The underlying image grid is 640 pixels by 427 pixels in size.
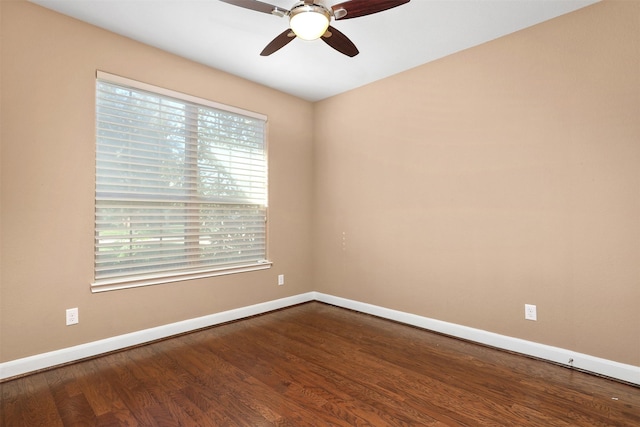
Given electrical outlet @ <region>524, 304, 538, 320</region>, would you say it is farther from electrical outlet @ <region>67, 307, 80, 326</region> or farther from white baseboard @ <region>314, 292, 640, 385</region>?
electrical outlet @ <region>67, 307, 80, 326</region>

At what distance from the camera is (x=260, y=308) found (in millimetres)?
3844

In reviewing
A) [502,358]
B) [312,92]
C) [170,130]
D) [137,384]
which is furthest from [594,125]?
[137,384]

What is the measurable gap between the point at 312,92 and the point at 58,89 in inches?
101

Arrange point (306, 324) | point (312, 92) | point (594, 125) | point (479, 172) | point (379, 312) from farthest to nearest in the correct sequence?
point (312, 92) < point (379, 312) < point (306, 324) < point (479, 172) < point (594, 125)

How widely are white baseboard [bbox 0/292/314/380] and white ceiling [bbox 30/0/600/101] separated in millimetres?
2589

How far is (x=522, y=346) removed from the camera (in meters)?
2.72

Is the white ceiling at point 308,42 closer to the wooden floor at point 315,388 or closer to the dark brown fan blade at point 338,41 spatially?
the dark brown fan blade at point 338,41

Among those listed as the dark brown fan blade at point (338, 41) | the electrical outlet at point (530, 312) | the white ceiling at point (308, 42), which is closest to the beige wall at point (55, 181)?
the white ceiling at point (308, 42)

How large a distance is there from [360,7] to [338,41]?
36 cm

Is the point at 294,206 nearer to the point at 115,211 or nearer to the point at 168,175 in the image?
the point at 168,175

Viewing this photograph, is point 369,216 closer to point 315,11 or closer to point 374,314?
point 374,314

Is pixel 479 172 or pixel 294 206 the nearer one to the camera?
pixel 479 172

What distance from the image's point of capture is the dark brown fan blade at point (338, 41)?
2.16m

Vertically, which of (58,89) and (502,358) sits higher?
(58,89)
